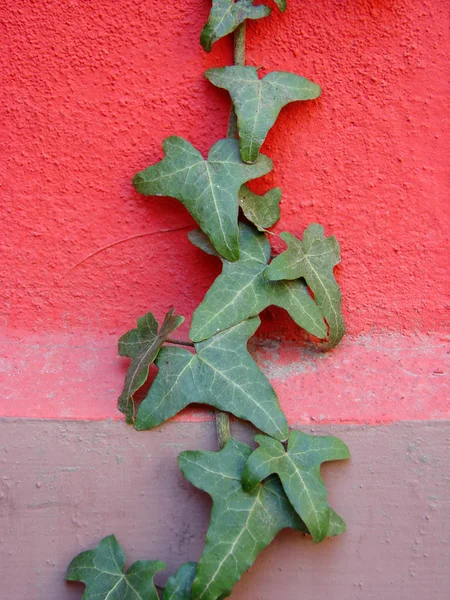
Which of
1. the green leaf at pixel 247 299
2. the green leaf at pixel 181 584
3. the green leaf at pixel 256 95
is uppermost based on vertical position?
the green leaf at pixel 256 95

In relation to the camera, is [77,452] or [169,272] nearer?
[77,452]

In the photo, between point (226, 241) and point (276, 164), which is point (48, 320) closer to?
point (226, 241)

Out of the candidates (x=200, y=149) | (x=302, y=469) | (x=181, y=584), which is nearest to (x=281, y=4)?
(x=200, y=149)

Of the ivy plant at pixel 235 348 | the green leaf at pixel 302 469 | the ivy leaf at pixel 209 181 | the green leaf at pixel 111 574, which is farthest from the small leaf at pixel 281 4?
the green leaf at pixel 111 574

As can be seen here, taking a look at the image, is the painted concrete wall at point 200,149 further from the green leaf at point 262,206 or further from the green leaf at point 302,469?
the green leaf at point 302,469

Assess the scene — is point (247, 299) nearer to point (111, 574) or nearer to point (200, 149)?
point (200, 149)

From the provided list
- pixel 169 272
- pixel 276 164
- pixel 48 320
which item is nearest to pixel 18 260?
pixel 48 320
